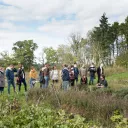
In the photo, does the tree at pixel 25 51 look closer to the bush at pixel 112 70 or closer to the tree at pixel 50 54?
the tree at pixel 50 54

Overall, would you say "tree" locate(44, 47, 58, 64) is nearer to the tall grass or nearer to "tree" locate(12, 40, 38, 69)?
"tree" locate(12, 40, 38, 69)

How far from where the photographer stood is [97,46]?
52219 millimetres

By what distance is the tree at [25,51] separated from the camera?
84.7 metres

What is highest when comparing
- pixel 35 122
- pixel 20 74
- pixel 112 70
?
pixel 20 74

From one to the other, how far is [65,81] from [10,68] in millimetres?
2948

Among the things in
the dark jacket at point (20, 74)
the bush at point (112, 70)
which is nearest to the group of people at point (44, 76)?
the dark jacket at point (20, 74)

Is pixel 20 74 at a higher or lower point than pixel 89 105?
higher

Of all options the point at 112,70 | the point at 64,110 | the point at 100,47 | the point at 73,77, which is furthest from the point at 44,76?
the point at 100,47

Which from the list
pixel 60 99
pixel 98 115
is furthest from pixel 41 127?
pixel 60 99

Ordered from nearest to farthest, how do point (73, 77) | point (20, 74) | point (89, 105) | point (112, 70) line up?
1. point (89, 105)
2. point (20, 74)
3. point (73, 77)
4. point (112, 70)

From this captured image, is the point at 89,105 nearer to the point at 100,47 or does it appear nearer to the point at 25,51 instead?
the point at 100,47

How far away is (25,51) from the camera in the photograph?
88.0 m

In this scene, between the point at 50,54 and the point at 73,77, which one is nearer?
the point at 73,77

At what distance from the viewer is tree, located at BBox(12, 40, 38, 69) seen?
278 ft
